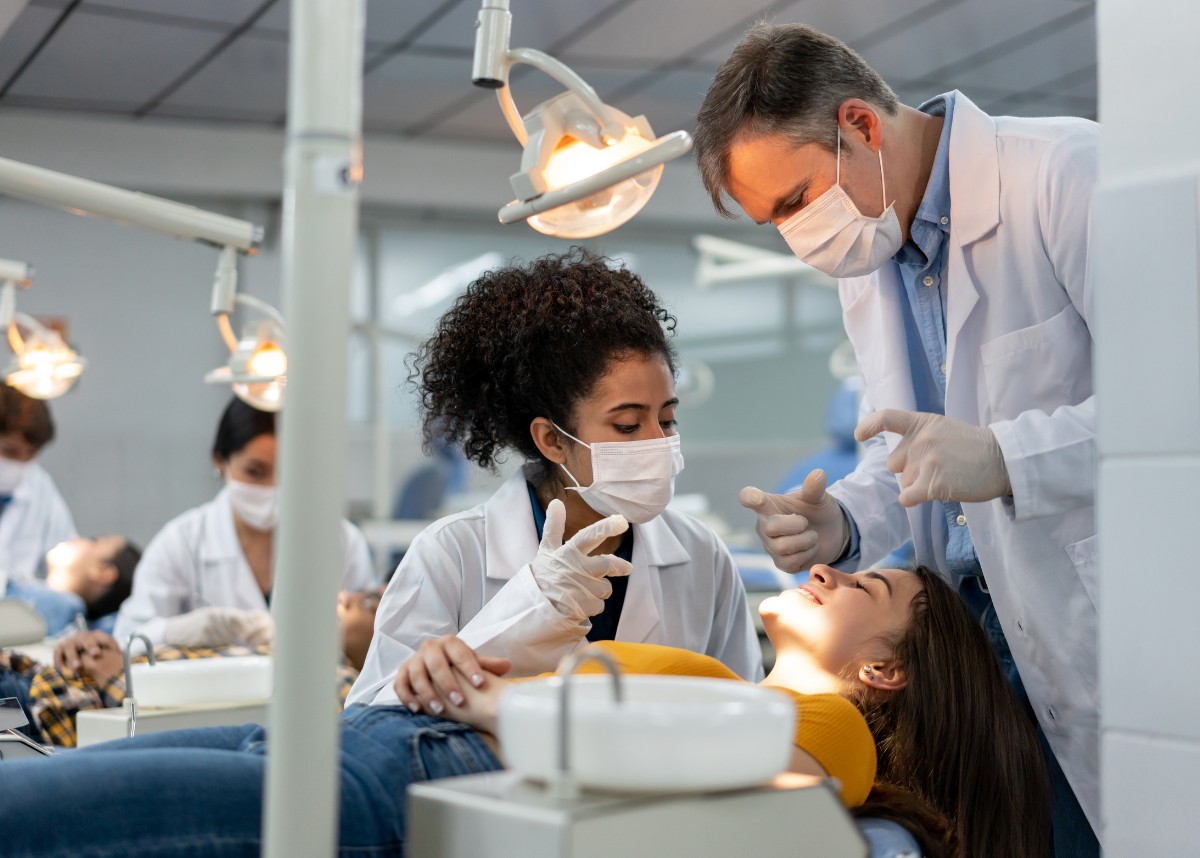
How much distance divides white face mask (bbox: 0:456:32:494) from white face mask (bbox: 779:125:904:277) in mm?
3238

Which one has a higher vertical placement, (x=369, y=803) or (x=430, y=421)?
(x=430, y=421)

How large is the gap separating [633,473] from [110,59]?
3852mm

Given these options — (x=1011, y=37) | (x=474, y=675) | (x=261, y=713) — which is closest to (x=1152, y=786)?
(x=474, y=675)

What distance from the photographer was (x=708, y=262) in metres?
5.62

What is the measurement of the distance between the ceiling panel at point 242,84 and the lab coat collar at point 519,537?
324 cm

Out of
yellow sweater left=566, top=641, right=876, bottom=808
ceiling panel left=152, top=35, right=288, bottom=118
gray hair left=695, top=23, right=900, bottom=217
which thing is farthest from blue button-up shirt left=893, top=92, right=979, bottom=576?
ceiling panel left=152, top=35, right=288, bottom=118

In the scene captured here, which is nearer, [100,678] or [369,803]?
[369,803]

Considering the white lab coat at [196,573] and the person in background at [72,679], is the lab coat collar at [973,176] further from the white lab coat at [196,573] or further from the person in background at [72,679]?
the white lab coat at [196,573]

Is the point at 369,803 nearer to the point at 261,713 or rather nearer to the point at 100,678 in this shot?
the point at 261,713

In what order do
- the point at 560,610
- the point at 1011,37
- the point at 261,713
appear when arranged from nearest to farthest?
the point at 560,610 < the point at 261,713 < the point at 1011,37

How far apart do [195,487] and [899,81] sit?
373 centimetres

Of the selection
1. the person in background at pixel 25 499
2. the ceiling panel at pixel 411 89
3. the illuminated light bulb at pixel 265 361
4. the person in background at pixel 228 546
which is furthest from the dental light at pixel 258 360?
the ceiling panel at pixel 411 89

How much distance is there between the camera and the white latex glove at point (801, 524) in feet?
6.16

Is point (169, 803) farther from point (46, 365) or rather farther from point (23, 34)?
point (23, 34)
